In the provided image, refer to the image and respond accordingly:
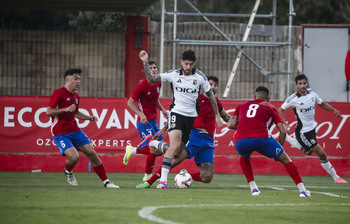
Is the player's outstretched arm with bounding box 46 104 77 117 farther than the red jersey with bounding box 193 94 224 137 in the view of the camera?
No

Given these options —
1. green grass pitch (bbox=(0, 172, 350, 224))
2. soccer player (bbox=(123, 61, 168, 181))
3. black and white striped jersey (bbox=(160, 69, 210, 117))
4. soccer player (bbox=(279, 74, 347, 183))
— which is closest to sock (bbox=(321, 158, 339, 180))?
soccer player (bbox=(279, 74, 347, 183))

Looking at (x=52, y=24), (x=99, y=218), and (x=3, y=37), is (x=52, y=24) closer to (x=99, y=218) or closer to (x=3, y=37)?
(x=3, y=37)

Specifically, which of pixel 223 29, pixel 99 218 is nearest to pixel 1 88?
pixel 223 29

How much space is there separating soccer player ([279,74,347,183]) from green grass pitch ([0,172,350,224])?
1998 millimetres

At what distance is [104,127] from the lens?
17172 millimetres

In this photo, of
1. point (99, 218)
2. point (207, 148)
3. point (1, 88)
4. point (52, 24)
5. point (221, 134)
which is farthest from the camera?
point (52, 24)

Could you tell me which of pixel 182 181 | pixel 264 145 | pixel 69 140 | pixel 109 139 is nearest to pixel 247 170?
pixel 264 145

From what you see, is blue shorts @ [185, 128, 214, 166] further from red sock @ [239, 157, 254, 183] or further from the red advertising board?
the red advertising board

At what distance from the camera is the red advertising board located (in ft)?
55.2

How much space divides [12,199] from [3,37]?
469 inches

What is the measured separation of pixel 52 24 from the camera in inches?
1167

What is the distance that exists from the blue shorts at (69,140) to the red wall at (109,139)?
183 inches

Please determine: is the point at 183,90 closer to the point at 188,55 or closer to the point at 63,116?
the point at 188,55

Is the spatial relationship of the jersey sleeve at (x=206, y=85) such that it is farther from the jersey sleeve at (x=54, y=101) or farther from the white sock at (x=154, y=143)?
the jersey sleeve at (x=54, y=101)
